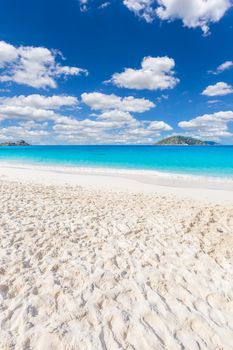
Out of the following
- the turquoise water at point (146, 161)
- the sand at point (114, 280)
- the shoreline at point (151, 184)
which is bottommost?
the sand at point (114, 280)

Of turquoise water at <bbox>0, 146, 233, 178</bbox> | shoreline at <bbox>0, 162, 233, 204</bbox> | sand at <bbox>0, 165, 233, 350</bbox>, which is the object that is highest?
turquoise water at <bbox>0, 146, 233, 178</bbox>

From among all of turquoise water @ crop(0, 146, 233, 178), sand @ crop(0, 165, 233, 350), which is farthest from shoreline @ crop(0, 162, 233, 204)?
turquoise water @ crop(0, 146, 233, 178)

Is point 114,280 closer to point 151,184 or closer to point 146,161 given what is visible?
point 151,184

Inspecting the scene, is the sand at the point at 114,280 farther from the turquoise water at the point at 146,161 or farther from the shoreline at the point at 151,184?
the turquoise water at the point at 146,161

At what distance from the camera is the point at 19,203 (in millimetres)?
11695

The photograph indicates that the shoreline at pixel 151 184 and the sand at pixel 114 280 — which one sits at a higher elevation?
the shoreline at pixel 151 184

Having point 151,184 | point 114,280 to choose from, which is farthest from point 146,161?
point 114,280

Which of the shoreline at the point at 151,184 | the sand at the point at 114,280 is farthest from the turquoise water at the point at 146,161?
the sand at the point at 114,280

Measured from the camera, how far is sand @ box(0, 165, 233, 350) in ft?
14.4

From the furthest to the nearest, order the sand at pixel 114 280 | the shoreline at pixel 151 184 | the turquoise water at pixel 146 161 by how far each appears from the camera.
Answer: the turquoise water at pixel 146 161
the shoreline at pixel 151 184
the sand at pixel 114 280

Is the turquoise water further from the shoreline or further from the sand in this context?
the sand

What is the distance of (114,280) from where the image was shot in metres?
5.96

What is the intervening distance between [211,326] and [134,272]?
216 cm

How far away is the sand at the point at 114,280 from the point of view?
439 cm
